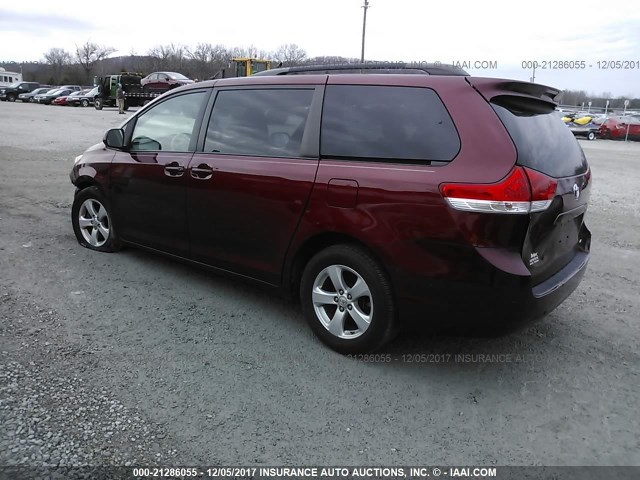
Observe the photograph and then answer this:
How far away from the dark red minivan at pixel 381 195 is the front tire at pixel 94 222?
107cm

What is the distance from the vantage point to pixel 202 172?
4.19 m

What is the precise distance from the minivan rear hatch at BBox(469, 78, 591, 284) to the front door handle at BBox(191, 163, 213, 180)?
208 centimetres

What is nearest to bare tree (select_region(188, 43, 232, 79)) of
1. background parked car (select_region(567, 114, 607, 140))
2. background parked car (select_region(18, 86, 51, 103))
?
background parked car (select_region(18, 86, 51, 103))

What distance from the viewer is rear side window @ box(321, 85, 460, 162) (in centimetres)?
310

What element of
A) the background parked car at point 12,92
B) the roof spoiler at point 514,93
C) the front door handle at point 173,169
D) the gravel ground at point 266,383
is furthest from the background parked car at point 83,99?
the roof spoiler at point 514,93

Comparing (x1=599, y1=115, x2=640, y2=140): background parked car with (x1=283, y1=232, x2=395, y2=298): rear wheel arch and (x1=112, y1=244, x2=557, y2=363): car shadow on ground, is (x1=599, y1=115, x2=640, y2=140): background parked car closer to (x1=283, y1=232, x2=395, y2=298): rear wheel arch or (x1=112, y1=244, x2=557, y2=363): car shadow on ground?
(x1=112, y1=244, x2=557, y2=363): car shadow on ground

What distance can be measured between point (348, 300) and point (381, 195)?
29.4 inches

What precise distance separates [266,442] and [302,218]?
1481 millimetres

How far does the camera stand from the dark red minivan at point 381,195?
2.93m

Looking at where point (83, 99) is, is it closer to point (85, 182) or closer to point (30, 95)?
point (30, 95)

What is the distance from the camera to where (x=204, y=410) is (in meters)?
2.92

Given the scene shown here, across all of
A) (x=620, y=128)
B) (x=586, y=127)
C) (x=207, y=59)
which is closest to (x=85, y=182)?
(x=586, y=127)

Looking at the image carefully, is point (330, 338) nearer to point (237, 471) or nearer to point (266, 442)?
point (266, 442)

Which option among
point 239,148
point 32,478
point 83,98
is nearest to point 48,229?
point 239,148
